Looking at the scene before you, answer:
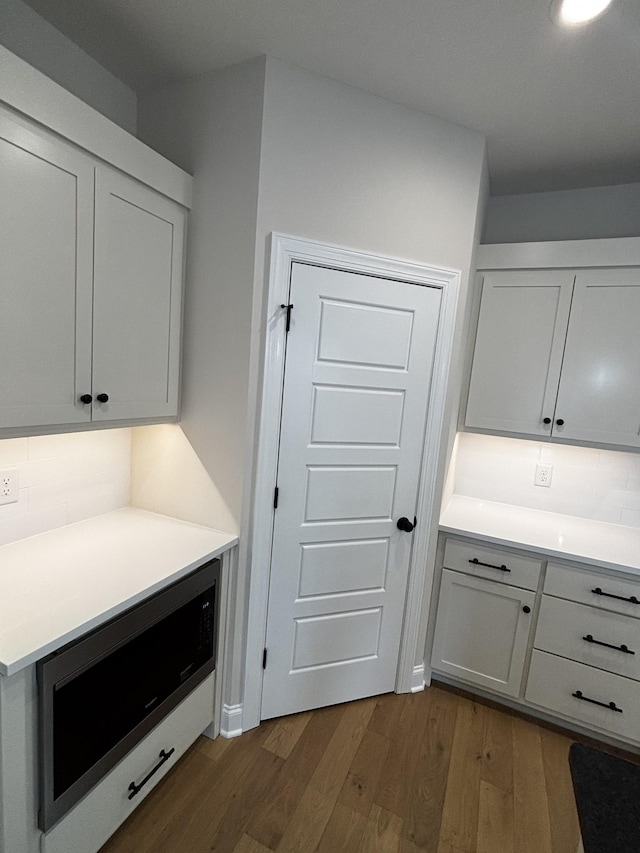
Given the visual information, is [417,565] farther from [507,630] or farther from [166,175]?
[166,175]

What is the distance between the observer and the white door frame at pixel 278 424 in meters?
1.67

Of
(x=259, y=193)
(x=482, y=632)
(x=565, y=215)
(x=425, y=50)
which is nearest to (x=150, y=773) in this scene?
(x=482, y=632)

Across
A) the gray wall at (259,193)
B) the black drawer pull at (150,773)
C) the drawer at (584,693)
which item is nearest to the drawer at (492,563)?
the drawer at (584,693)

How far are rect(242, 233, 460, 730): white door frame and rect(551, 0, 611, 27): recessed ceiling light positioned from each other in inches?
33.0

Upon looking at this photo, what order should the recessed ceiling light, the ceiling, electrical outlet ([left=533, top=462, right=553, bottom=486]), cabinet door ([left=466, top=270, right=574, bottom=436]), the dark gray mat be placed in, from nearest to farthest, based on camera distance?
the dark gray mat < the recessed ceiling light < the ceiling < cabinet door ([left=466, top=270, right=574, bottom=436]) < electrical outlet ([left=533, top=462, right=553, bottom=486])

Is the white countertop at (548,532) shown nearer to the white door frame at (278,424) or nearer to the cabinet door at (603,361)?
the white door frame at (278,424)

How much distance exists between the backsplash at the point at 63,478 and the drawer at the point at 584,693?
2.18 m

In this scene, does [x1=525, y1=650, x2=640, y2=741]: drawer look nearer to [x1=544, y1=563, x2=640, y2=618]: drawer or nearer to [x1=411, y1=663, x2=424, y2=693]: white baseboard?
[x1=544, y1=563, x2=640, y2=618]: drawer

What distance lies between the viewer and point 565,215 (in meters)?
2.39

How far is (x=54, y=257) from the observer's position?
127 cm

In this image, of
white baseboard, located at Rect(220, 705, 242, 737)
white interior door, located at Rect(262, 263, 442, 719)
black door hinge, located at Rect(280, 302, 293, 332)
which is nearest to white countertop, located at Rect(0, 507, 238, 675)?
white interior door, located at Rect(262, 263, 442, 719)

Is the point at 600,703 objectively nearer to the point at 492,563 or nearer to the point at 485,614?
the point at 485,614

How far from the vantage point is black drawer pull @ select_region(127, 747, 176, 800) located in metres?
1.43

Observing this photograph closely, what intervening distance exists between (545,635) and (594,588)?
0.33m
